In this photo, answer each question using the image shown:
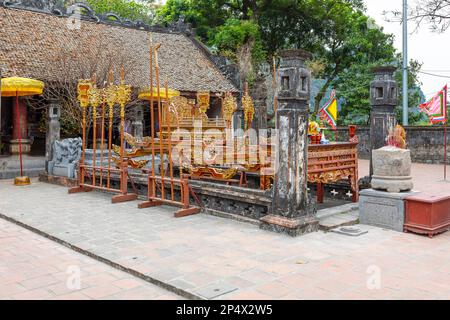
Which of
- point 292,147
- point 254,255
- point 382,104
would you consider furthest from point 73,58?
point 254,255

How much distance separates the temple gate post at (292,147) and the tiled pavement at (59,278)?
8.08ft

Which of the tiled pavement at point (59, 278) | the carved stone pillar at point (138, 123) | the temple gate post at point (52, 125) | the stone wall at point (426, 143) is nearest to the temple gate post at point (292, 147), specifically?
the tiled pavement at point (59, 278)

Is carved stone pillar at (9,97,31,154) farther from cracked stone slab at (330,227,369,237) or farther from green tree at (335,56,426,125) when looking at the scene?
green tree at (335,56,426,125)

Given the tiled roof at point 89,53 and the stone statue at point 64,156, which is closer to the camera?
the stone statue at point 64,156

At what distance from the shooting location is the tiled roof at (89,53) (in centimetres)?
1411

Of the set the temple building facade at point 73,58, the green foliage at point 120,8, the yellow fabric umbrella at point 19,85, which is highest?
the green foliage at point 120,8

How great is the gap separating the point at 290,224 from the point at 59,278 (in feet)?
9.87

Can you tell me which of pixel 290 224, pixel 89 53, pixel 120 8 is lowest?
pixel 290 224

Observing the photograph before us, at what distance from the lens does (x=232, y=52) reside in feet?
77.6

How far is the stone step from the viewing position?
21.2ft

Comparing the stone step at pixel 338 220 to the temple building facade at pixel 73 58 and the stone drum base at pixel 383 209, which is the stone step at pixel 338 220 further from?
the temple building facade at pixel 73 58

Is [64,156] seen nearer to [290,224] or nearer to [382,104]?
[290,224]

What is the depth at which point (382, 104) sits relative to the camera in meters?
8.15
